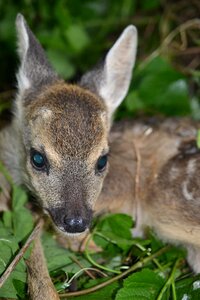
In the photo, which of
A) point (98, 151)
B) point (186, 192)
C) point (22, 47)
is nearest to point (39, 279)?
point (98, 151)

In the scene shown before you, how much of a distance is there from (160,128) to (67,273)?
3.92 ft

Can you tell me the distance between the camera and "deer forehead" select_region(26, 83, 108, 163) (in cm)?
303

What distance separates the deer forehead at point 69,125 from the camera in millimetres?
3033

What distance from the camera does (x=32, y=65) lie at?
11.8ft

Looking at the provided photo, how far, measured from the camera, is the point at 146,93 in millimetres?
4246

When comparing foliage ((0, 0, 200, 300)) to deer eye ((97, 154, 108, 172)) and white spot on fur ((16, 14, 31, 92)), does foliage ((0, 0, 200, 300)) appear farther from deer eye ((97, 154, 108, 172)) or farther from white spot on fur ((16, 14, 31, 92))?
white spot on fur ((16, 14, 31, 92))

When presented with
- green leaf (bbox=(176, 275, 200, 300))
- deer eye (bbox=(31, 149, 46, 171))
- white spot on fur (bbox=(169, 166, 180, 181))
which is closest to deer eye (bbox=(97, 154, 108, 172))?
deer eye (bbox=(31, 149, 46, 171))

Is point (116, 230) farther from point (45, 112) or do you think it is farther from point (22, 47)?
point (22, 47)

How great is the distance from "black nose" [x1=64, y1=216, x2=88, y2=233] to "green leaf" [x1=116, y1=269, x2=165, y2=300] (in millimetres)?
319

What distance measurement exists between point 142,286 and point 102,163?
65 centimetres

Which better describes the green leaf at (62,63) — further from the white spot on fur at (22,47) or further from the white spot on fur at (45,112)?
the white spot on fur at (45,112)

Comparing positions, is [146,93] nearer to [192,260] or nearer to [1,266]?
[192,260]


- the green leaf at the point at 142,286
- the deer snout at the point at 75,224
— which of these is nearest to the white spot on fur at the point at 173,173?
the green leaf at the point at 142,286

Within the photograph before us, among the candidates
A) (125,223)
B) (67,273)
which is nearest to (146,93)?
(125,223)
